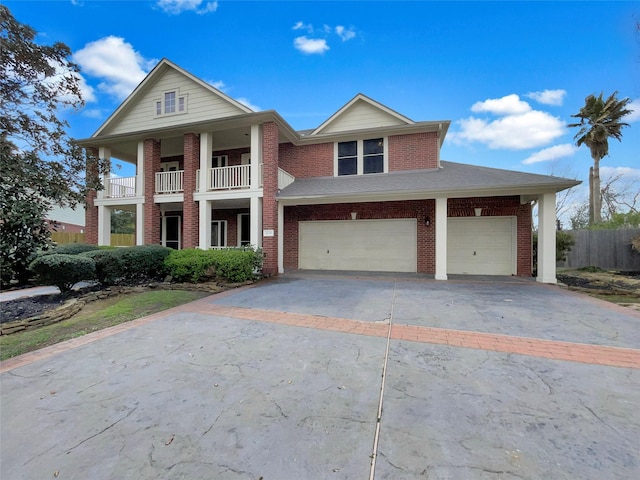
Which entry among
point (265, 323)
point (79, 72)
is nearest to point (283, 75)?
point (79, 72)

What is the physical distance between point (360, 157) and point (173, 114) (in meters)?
8.47

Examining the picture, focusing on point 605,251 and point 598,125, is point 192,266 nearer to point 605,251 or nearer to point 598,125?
point 605,251

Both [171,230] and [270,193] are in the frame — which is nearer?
[270,193]

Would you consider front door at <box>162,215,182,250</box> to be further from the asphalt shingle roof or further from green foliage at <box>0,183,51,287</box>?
green foliage at <box>0,183,51,287</box>

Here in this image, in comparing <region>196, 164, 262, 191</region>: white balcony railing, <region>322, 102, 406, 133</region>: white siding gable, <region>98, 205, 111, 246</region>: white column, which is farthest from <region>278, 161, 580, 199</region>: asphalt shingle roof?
<region>98, 205, 111, 246</region>: white column

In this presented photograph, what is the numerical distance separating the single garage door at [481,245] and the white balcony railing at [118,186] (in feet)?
46.9

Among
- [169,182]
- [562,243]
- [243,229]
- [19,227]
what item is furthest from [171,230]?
[562,243]

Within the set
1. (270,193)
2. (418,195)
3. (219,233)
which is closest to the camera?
(418,195)

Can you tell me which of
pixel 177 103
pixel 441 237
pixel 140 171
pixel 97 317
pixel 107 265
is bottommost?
pixel 97 317

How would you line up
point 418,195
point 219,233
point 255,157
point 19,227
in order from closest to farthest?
point 19,227
point 418,195
point 255,157
point 219,233

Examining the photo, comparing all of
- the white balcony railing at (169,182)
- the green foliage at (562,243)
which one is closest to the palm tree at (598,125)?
the green foliage at (562,243)

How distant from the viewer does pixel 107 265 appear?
7691 mm

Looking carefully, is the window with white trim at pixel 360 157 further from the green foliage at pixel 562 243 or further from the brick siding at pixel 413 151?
the green foliage at pixel 562 243

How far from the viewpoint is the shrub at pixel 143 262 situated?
8.31 meters
